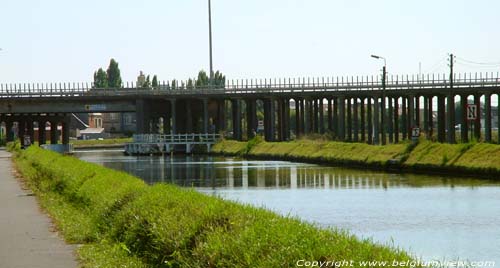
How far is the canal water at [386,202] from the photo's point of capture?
73.3 ft

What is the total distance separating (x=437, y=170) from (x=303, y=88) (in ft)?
143

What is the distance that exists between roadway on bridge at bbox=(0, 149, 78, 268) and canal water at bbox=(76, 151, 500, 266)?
357 cm

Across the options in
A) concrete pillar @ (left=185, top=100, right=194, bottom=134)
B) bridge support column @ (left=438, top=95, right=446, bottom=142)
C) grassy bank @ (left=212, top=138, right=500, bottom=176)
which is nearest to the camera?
grassy bank @ (left=212, top=138, right=500, bottom=176)

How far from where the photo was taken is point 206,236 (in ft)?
44.8

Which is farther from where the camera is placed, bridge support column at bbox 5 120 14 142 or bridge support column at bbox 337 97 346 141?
bridge support column at bbox 5 120 14 142

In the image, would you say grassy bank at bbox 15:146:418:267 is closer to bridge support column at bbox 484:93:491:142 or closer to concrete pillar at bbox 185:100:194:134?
bridge support column at bbox 484:93:491:142

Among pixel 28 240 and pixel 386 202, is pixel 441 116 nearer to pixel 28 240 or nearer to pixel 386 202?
pixel 386 202

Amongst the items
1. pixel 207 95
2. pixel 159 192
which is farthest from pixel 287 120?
pixel 159 192

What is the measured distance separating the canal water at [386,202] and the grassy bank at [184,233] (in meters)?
1.71

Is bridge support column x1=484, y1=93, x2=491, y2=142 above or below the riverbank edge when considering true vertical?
above

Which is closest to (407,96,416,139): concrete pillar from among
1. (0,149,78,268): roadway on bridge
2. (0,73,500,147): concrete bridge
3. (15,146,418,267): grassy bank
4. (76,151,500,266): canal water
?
(0,73,500,147): concrete bridge

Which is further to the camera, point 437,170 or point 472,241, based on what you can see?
point 437,170

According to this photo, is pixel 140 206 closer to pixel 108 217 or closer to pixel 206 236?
pixel 108 217

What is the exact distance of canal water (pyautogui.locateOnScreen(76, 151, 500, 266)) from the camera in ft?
73.3
